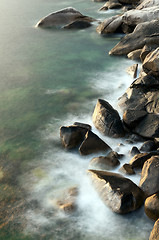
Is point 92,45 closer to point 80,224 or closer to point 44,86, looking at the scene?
point 44,86

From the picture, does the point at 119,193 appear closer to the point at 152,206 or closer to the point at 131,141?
the point at 152,206

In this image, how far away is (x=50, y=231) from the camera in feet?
15.3

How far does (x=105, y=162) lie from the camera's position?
5.73 meters

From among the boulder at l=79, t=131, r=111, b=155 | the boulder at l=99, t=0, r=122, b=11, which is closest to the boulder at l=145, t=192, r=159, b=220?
the boulder at l=79, t=131, r=111, b=155

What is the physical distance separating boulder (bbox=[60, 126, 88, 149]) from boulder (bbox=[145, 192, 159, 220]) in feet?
6.85

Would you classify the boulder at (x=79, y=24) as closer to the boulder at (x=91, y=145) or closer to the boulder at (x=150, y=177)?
the boulder at (x=91, y=145)

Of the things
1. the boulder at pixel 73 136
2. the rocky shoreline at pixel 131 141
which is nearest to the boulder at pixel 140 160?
the rocky shoreline at pixel 131 141

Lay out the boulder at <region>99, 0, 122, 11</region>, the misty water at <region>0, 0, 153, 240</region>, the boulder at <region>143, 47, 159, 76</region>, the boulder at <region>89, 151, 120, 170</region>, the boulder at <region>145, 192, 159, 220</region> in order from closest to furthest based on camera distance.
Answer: the boulder at <region>145, 192, 159, 220</region>, the misty water at <region>0, 0, 153, 240</region>, the boulder at <region>89, 151, 120, 170</region>, the boulder at <region>143, 47, 159, 76</region>, the boulder at <region>99, 0, 122, 11</region>

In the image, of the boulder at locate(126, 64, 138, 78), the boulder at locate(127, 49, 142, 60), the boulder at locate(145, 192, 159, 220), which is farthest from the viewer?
the boulder at locate(127, 49, 142, 60)

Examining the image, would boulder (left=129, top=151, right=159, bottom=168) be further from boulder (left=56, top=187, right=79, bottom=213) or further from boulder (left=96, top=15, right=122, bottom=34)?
boulder (left=96, top=15, right=122, bottom=34)

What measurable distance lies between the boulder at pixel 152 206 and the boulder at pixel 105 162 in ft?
3.75

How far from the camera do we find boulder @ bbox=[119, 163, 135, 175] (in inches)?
216

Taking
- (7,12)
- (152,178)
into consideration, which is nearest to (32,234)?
(152,178)

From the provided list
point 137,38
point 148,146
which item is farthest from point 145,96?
point 137,38
